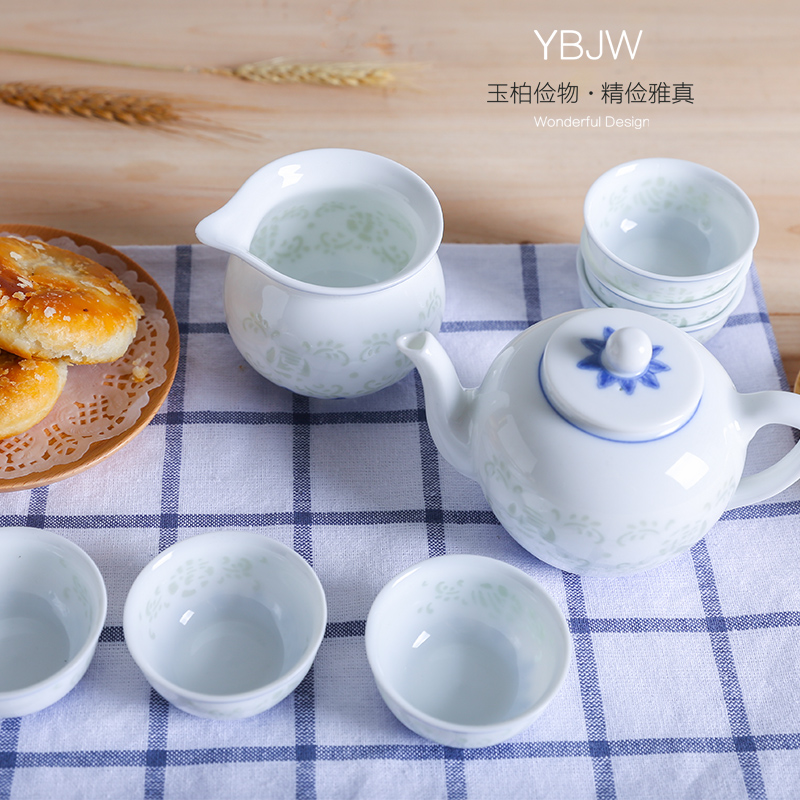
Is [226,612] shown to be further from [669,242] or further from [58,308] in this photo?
[669,242]

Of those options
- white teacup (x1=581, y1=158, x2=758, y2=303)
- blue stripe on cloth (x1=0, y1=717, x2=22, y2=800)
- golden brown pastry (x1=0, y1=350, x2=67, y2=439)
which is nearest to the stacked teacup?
white teacup (x1=581, y1=158, x2=758, y2=303)

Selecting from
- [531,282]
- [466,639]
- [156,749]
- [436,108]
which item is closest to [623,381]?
[466,639]

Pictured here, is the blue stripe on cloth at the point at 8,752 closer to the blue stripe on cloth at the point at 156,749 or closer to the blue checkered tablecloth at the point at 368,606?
the blue checkered tablecloth at the point at 368,606

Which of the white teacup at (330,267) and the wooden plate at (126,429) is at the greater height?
the white teacup at (330,267)

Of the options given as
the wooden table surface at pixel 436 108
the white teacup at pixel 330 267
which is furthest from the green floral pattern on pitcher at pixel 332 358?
the wooden table surface at pixel 436 108

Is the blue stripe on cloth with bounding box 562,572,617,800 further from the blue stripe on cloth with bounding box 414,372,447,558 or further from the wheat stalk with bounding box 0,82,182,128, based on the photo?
the wheat stalk with bounding box 0,82,182,128

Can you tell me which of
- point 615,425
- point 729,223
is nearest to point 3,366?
point 615,425
